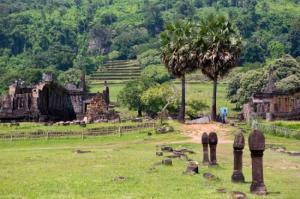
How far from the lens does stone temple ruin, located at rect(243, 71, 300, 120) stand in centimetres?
7688

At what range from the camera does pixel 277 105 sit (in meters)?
80.4

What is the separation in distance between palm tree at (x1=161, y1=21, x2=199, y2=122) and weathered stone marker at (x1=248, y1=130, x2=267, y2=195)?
44.6m

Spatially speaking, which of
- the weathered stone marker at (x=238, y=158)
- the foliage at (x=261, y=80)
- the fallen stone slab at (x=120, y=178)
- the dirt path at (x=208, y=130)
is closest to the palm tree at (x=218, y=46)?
the dirt path at (x=208, y=130)

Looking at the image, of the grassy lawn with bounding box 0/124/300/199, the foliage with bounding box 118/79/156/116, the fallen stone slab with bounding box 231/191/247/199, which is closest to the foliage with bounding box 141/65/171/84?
the foliage with bounding box 118/79/156/116

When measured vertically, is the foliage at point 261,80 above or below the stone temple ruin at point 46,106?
above

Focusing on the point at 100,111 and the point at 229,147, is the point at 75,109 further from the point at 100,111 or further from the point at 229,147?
the point at 229,147

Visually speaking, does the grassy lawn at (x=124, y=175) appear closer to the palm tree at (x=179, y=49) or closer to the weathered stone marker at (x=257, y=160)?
the weathered stone marker at (x=257, y=160)

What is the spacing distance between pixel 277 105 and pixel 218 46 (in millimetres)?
21914

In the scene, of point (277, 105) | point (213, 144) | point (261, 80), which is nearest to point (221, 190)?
point (213, 144)

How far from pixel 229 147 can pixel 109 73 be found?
15425cm

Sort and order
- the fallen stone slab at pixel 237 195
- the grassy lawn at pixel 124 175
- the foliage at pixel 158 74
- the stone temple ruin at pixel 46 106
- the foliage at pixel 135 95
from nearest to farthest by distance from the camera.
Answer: the fallen stone slab at pixel 237 195 → the grassy lawn at pixel 124 175 → the stone temple ruin at pixel 46 106 → the foliage at pixel 135 95 → the foliage at pixel 158 74

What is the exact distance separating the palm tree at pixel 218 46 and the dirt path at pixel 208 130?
6894 mm

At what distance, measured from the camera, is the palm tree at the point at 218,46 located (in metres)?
62.2

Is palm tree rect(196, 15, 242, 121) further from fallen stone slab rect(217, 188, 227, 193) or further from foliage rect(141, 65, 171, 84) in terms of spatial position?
foliage rect(141, 65, 171, 84)
